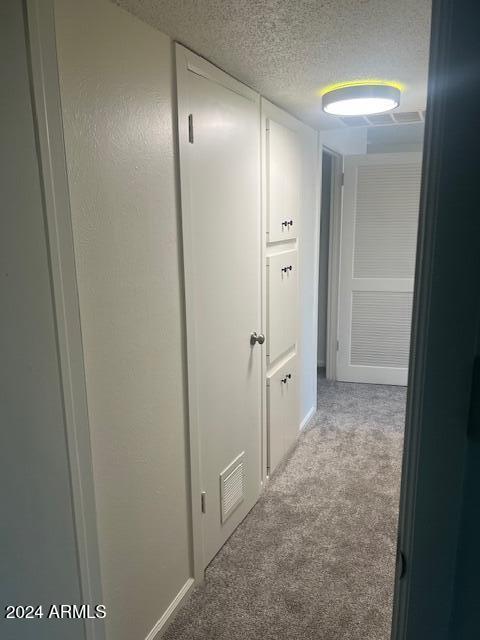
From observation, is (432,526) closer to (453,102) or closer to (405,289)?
(453,102)

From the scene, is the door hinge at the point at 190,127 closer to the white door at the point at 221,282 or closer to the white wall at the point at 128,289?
the white door at the point at 221,282

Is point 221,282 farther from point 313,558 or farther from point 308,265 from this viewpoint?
point 308,265

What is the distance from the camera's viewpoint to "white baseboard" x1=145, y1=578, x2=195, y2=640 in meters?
1.72

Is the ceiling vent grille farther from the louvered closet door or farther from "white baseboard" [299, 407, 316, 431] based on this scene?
"white baseboard" [299, 407, 316, 431]

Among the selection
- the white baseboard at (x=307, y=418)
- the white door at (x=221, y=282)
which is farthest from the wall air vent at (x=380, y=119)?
the white baseboard at (x=307, y=418)

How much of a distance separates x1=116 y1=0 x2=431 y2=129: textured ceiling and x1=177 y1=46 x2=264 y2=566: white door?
134 millimetres

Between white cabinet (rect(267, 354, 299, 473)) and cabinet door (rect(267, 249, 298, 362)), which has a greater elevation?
cabinet door (rect(267, 249, 298, 362))

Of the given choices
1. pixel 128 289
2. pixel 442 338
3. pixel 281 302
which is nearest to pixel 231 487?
pixel 281 302

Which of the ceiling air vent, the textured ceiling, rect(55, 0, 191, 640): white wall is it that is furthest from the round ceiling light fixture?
rect(55, 0, 191, 640): white wall

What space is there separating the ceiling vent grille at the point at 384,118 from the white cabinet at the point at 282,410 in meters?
1.61

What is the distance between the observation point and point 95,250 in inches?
52.4

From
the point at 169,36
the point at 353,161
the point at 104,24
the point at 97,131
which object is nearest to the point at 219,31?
the point at 169,36

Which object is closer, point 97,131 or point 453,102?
point 453,102

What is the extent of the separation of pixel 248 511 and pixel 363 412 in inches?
66.4
